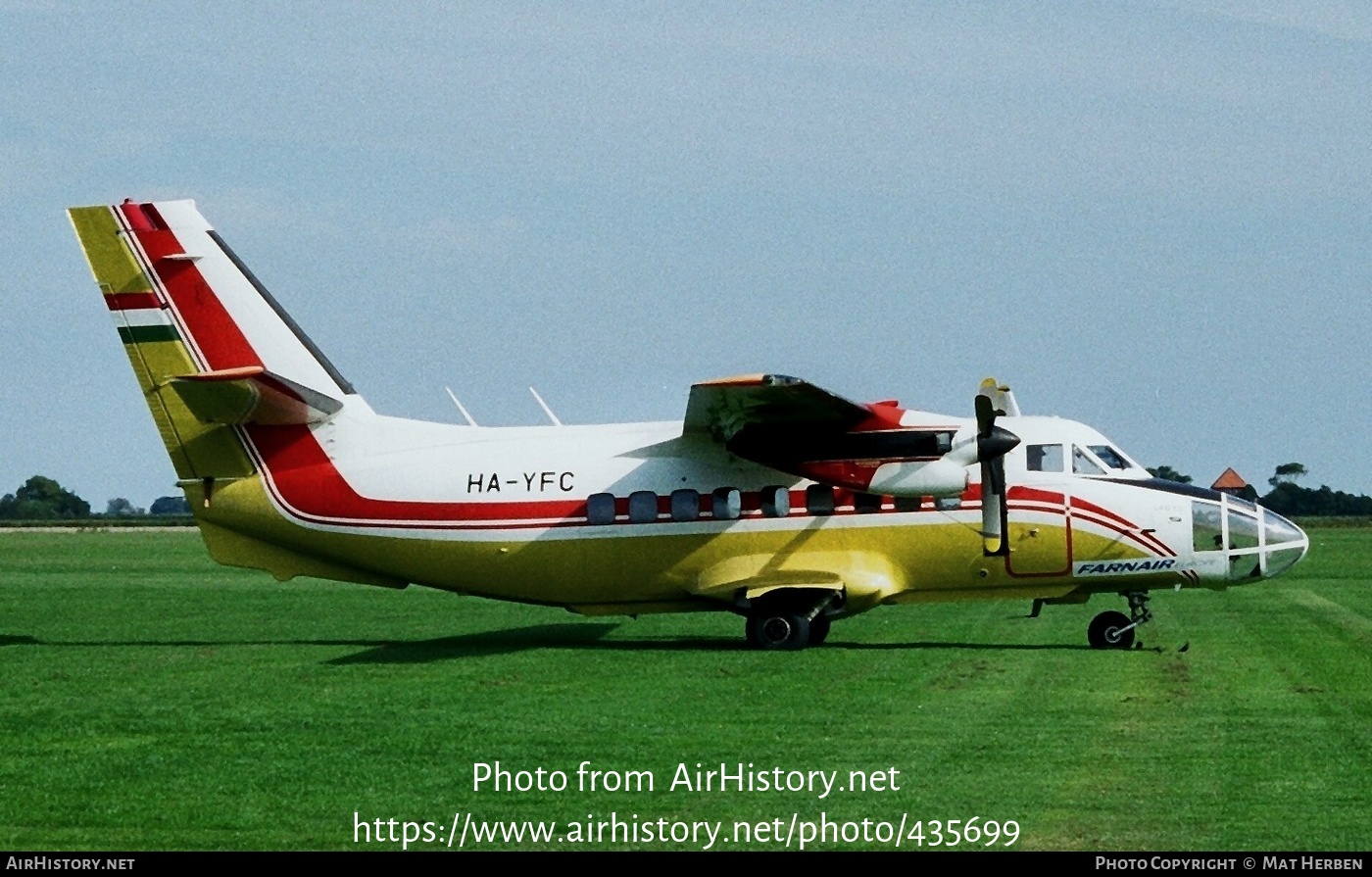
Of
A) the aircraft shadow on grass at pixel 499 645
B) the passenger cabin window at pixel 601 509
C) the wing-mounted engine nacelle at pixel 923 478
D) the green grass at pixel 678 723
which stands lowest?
the green grass at pixel 678 723

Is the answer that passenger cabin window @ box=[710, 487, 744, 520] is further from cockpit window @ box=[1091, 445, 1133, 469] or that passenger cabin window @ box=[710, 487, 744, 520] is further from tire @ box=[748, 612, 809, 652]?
cockpit window @ box=[1091, 445, 1133, 469]

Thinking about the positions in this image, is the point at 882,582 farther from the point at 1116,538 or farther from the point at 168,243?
the point at 168,243

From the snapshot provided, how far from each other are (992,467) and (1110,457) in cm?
194

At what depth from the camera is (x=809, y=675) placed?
2033 cm

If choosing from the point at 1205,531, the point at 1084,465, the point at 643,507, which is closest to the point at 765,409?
the point at 643,507

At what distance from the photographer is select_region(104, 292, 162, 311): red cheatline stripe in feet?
81.8

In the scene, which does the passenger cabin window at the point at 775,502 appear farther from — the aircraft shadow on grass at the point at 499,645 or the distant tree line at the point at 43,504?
the distant tree line at the point at 43,504

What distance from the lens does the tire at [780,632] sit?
77.7 feet

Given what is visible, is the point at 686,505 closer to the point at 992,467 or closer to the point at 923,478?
the point at 923,478

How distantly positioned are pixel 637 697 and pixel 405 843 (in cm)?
714

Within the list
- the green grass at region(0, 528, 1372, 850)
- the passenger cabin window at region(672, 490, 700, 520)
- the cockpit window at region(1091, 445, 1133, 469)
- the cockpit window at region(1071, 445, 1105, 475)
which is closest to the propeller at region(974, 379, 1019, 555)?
the cockpit window at region(1071, 445, 1105, 475)

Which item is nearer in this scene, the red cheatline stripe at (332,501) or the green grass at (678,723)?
the green grass at (678,723)

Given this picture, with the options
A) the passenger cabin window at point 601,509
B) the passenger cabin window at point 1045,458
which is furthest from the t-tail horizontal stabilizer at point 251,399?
the passenger cabin window at point 1045,458

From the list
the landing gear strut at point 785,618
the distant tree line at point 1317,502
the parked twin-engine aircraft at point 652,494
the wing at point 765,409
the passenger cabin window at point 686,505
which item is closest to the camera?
the wing at point 765,409
